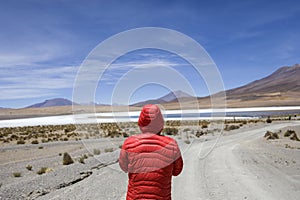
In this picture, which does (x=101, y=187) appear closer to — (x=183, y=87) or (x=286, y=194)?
(x=183, y=87)

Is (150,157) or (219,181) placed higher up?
(150,157)

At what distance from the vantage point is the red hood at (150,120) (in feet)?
7.90

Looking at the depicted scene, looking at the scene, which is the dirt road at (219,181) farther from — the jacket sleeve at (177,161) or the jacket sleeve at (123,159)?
the jacket sleeve at (123,159)

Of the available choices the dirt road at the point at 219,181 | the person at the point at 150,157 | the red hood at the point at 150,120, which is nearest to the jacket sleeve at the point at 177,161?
the person at the point at 150,157

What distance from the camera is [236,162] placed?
33.3 feet

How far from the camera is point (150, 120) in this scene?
241cm

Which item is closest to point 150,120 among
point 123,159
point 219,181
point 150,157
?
point 150,157

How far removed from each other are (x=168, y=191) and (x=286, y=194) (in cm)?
489

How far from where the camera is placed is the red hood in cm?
241

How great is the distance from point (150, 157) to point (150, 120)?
0.31 meters

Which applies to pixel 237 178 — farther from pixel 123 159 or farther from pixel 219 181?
pixel 123 159

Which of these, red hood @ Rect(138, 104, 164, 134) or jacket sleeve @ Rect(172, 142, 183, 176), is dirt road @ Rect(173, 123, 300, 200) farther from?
red hood @ Rect(138, 104, 164, 134)

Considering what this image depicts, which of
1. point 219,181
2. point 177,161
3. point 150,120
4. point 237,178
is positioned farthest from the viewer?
point 237,178

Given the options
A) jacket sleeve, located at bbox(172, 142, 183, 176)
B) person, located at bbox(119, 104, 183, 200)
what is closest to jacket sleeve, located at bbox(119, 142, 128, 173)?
person, located at bbox(119, 104, 183, 200)
